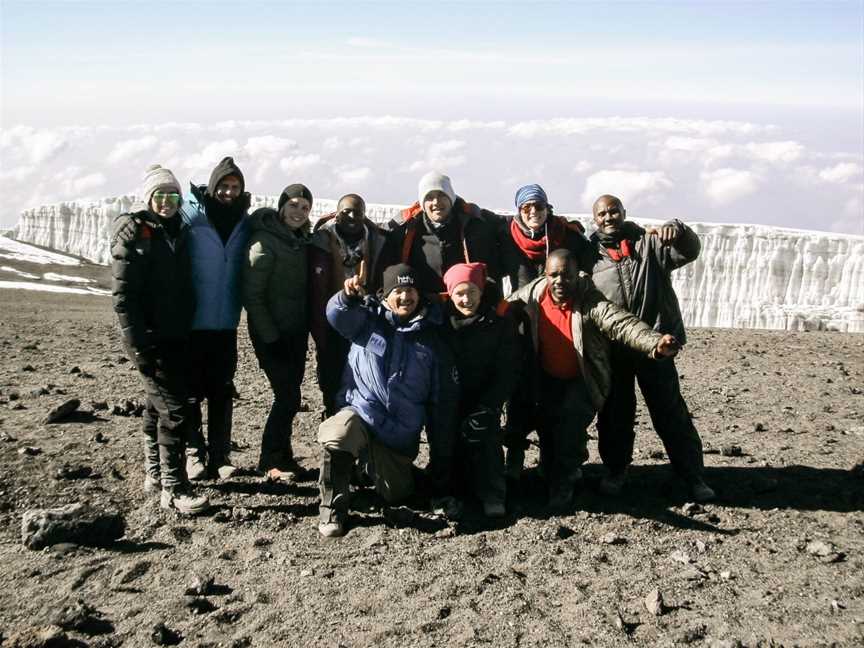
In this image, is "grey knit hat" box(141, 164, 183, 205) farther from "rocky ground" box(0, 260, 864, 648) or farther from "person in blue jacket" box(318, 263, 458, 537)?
"rocky ground" box(0, 260, 864, 648)

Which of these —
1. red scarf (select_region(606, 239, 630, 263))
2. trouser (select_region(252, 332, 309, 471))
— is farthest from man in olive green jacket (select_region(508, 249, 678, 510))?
trouser (select_region(252, 332, 309, 471))

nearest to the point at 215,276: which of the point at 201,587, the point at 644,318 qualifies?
the point at 201,587

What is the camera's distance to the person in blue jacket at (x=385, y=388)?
17.9 ft

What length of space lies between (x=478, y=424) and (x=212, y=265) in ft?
6.98

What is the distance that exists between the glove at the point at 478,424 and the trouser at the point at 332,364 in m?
1.06

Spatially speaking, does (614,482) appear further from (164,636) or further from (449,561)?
(164,636)

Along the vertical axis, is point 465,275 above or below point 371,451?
above

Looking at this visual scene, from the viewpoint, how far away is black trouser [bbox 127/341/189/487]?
5774mm

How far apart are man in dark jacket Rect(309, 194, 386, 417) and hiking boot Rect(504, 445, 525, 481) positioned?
4.29ft

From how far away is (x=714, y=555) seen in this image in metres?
5.13

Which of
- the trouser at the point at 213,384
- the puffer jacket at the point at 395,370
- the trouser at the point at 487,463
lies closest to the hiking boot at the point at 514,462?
the trouser at the point at 487,463

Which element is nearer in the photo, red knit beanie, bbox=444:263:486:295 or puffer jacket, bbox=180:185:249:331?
red knit beanie, bbox=444:263:486:295

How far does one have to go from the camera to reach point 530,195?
593cm

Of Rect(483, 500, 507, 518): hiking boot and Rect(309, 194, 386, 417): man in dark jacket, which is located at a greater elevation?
Rect(309, 194, 386, 417): man in dark jacket
